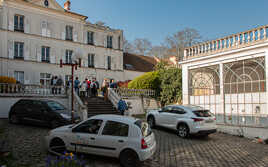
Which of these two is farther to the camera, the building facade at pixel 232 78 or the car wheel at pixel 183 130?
the building facade at pixel 232 78

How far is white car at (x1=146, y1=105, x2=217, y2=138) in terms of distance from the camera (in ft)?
34.9

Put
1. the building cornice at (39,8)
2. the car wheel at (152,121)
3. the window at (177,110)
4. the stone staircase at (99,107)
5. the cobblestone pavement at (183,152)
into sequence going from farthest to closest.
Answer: the building cornice at (39,8) < the stone staircase at (99,107) < the car wheel at (152,121) < the window at (177,110) < the cobblestone pavement at (183,152)

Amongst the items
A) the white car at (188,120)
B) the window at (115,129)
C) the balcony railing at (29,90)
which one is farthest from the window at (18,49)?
the window at (115,129)

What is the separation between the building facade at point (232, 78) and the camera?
12.1 m

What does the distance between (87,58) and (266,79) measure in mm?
→ 23847

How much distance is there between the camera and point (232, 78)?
44.3 ft

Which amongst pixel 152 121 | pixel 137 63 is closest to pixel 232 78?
pixel 152 121

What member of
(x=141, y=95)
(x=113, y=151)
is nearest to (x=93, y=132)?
(x=113, y=151)

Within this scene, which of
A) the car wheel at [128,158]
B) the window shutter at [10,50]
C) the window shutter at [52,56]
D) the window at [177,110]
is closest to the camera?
the car wheel at [128,158]

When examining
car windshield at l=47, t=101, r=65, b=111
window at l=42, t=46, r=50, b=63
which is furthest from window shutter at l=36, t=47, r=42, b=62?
car windshield at l=47, t=101, r=65, b=111

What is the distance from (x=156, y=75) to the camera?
834 inches

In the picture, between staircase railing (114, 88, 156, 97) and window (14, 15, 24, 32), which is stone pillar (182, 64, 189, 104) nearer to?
staircase railing (114, 88, 156, 97)

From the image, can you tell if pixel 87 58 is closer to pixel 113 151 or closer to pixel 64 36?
pixel 64 36

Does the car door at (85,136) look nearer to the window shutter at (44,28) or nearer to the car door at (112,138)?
the car door at (112,138)
